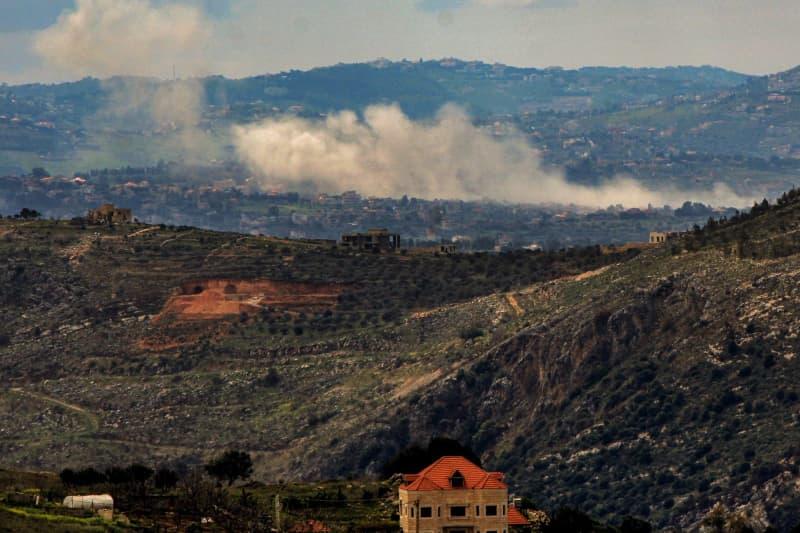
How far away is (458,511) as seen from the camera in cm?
8388

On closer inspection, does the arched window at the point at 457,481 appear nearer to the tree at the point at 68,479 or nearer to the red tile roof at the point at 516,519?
the red tile roof at the point at 516,519

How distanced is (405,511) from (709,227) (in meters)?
94.5

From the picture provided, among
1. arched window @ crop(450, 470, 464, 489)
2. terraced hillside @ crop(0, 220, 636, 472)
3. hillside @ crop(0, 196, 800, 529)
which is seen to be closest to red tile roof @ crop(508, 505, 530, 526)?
arched window @ crop(450, 470, 464, 489)

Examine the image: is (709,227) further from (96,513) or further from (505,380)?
(96,513)

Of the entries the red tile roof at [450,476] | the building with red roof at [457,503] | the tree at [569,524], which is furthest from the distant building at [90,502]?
the tree at [569,524]

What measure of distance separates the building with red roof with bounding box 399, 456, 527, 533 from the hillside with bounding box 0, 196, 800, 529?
35228mm

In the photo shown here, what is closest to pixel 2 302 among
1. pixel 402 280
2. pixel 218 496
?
pixel 402 280

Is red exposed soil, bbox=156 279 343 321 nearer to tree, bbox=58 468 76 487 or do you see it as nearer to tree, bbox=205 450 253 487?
tree, bbox=205 450 253 487

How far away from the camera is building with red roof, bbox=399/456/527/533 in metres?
83.7

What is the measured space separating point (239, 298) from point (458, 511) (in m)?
109

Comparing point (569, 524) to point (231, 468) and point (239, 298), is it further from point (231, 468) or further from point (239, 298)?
point (239, 298)

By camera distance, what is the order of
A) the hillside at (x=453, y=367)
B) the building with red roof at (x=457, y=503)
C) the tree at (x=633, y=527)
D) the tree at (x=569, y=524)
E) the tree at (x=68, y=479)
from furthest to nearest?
1. the hillside at (x=453, y=367)
2. the tree at (x=633, y=527)
3. the tree at (x=68, y=479)
4. the tree at (x=569, y=524)
5. the building with red roof at (x=457, y=503)

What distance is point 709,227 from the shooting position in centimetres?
17625

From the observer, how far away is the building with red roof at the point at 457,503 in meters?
83.7
